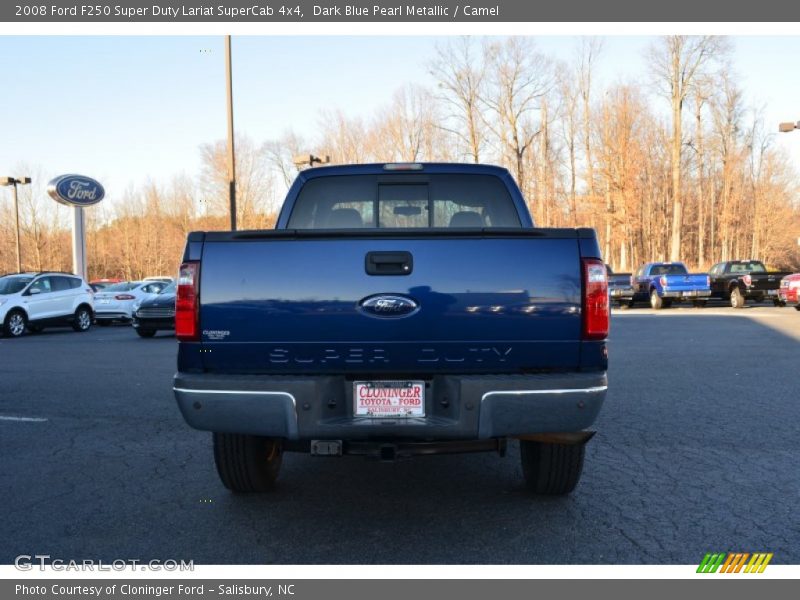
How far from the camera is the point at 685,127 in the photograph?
157 feet

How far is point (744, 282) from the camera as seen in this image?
24672 millimetres

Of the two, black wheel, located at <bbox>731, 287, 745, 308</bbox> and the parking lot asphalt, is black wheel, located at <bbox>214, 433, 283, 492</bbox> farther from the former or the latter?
black wheel, located at <bbox>731, 287, 745, 308</bbox>

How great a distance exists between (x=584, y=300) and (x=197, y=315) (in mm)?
1976

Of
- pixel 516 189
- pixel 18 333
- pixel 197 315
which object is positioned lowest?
pixel 18 333

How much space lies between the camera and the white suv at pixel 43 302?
1789 centimetres

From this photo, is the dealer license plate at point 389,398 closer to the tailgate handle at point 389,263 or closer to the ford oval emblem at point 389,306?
the ford oval emblem at point 389,306

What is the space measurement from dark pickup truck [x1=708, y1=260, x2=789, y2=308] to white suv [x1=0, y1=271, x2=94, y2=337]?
73.6 feet

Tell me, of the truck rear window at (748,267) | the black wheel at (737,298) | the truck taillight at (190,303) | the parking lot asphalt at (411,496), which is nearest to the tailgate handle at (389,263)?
the truck taillight at (190,303)

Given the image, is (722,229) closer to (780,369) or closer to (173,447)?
(780,369)

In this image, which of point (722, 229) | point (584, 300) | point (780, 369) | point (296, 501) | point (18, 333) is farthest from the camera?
point (722, 229)

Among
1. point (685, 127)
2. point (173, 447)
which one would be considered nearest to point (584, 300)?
point (173, 447)

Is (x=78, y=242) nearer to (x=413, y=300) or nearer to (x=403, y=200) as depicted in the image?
(x=403, y=200)

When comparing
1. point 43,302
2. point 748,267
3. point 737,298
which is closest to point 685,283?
point 737,298

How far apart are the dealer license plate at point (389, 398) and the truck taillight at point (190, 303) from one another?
0.88 m
